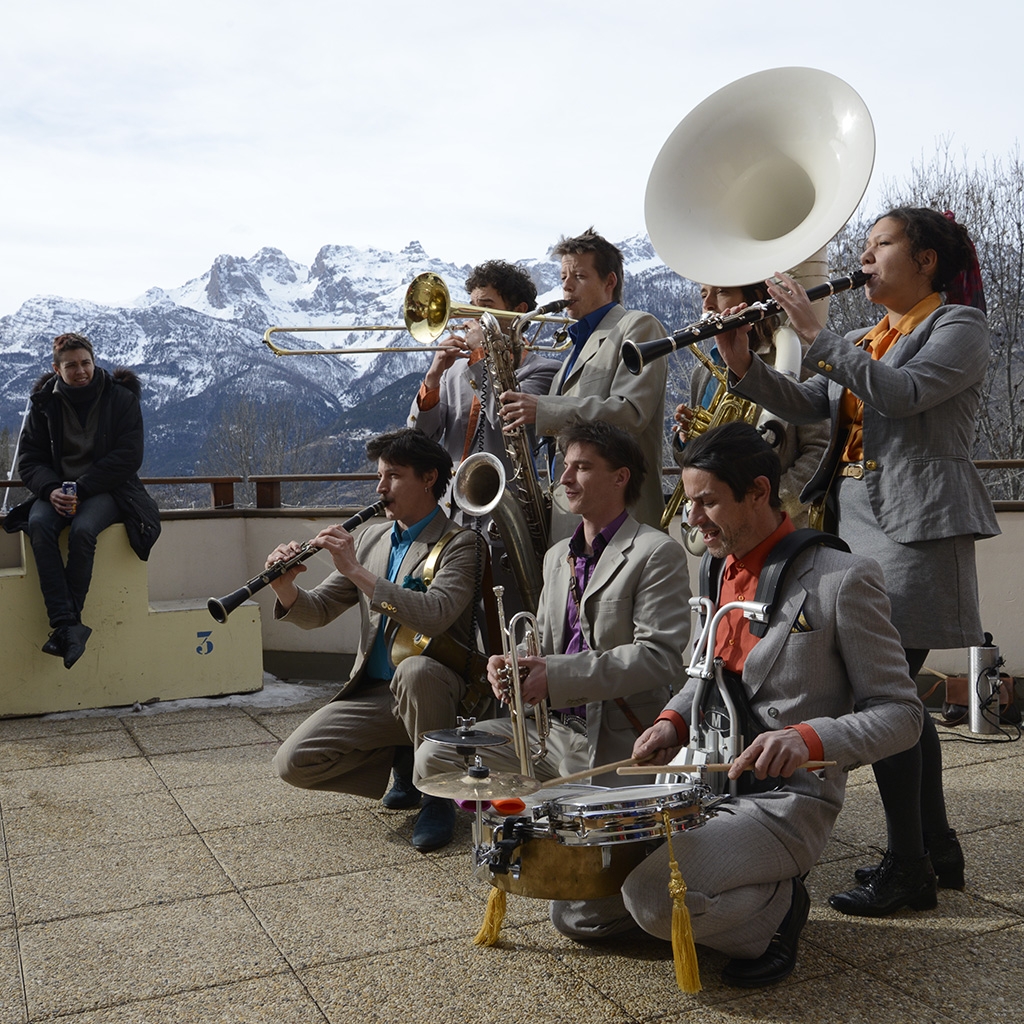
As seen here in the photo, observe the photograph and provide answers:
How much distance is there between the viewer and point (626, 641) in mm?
2742

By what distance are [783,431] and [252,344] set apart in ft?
293

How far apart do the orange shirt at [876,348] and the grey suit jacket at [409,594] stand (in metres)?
1.18

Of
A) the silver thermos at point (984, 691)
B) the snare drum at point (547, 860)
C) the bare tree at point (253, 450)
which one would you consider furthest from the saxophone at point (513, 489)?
the bare tree at point (253, 450)

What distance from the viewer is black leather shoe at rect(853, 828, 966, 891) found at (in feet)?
8.73

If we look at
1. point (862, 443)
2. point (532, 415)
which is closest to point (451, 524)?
point (532, 415)

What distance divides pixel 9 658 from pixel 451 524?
2725 millimetres

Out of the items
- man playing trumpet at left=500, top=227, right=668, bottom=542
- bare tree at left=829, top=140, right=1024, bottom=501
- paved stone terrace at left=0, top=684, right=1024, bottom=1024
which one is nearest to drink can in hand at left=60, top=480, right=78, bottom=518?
paved stone terrace at left=0, top=684, right=1024, bottom=1024

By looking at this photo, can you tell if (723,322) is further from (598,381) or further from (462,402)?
(462,402)

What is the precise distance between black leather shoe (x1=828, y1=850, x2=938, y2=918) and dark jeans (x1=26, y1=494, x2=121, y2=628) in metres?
3.74

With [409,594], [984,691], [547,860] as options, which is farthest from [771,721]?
[984,691]

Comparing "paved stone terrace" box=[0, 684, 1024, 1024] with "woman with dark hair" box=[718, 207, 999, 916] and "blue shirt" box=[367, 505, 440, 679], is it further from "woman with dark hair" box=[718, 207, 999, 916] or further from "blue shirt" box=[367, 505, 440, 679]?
"blue shirt" box=[367, 505, 440, 679]

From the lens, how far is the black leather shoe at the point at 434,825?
10.1ft

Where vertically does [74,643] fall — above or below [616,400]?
below

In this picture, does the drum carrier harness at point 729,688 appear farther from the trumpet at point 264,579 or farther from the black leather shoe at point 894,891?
the trumpet at point 264,579
